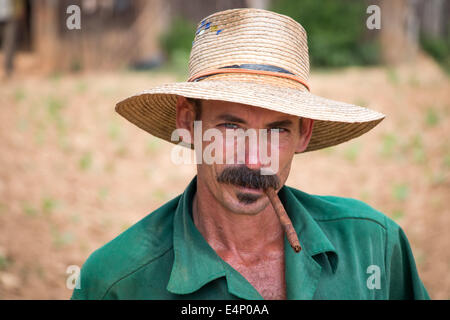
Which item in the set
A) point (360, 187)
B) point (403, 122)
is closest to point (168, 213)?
point (360, 187)

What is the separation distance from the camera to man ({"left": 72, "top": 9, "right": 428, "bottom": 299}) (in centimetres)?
179

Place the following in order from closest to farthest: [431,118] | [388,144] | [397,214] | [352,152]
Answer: [397,214] → [352,152] → [388,144] → [431,118]

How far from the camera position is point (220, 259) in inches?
71.9

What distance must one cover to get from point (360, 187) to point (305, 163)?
0.95 meters

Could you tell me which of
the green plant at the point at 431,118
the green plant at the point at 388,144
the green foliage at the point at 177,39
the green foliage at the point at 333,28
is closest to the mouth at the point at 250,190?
the green plant at the point at 388,144

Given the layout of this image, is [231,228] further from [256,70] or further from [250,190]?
[256,70]

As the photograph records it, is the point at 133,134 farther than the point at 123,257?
Yes

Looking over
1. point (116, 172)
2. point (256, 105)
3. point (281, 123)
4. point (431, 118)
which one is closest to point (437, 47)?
point (431, 118)

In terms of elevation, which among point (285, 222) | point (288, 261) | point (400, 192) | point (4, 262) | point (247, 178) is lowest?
point (4, 262)

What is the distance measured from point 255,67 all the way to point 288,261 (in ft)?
2.49

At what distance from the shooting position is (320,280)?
1879 mm

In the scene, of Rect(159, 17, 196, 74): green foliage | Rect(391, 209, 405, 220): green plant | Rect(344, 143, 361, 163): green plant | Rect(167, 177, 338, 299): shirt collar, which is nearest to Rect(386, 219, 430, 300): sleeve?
Rect(167, 177, 338, 299): shirt collar

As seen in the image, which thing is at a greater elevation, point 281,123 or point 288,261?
point 281,123
